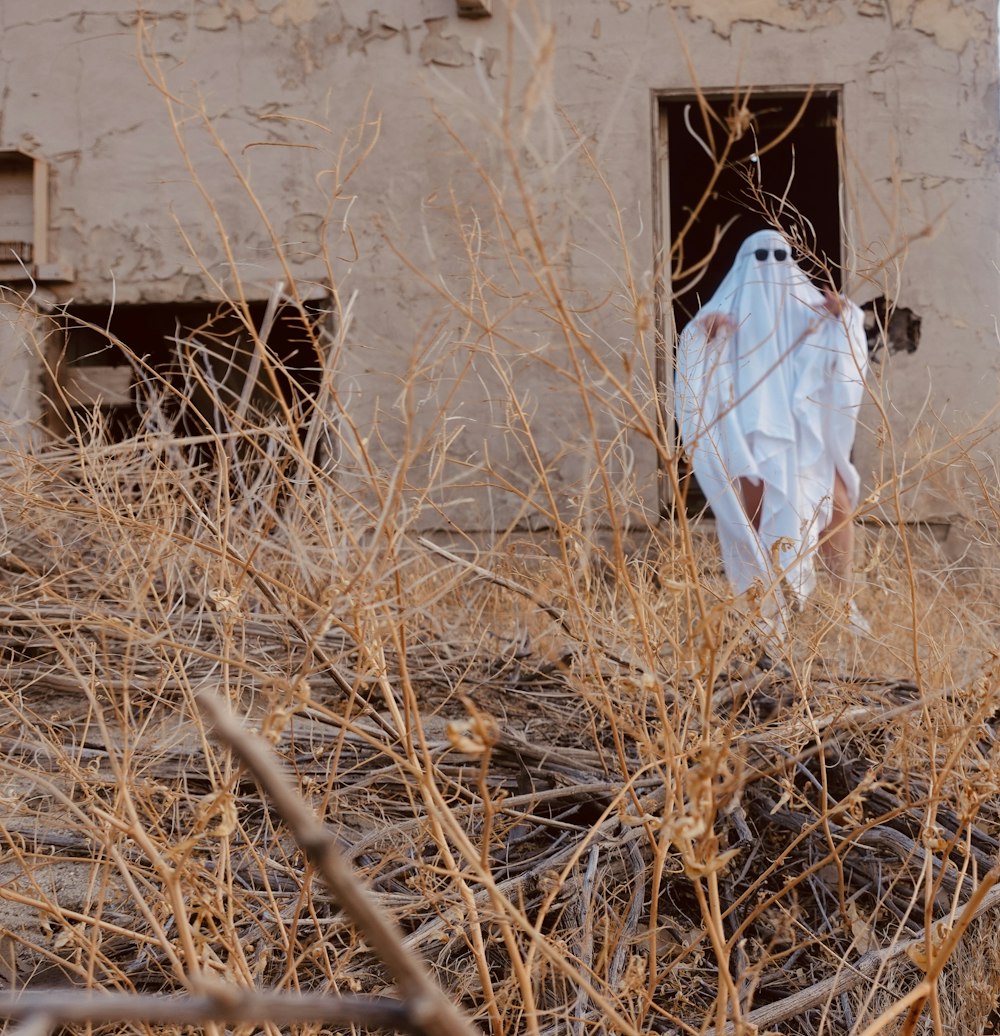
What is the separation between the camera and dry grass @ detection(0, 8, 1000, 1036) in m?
1.40

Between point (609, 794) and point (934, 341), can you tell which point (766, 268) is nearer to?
point (934, 341)

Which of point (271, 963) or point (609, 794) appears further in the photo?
point (609, 794)

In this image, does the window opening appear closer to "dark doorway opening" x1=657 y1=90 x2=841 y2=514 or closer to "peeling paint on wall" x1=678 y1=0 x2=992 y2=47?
"dark doorway opening" x1=657 y1=90 x2=841 y2=514

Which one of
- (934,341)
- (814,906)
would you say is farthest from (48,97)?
(814,906)

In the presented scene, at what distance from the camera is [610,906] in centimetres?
199

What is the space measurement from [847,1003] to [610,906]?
428 mm

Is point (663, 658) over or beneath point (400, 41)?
beneath

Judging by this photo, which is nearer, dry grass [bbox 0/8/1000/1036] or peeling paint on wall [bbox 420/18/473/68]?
dry grass [bbox 0/8/1000/1036]

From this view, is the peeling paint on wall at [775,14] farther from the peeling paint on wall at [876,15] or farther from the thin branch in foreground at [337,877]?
the thin branch in foreground at [337,877]

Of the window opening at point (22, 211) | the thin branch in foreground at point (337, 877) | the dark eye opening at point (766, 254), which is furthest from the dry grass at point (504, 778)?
the window opening at point (22, 211)

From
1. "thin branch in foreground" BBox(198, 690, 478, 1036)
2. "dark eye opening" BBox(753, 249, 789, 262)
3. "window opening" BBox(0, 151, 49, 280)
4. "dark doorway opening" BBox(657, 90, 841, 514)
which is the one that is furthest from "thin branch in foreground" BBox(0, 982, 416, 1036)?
"window opening" BBox(0, 151, 49, 280)

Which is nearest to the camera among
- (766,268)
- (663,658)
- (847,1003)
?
(847,1003)

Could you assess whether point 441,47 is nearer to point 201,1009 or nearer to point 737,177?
point 737,177

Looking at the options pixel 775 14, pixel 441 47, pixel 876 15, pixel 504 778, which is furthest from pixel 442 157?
pixel 504 778
